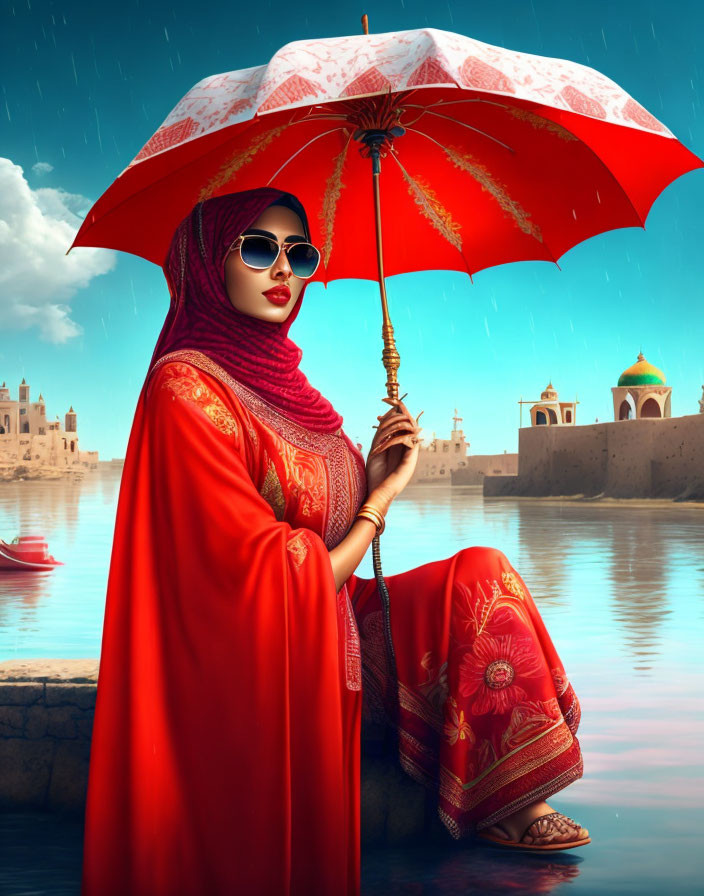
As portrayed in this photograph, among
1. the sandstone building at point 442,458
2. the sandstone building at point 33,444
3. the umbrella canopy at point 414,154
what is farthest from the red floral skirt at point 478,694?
the sandstone building at point 33,444

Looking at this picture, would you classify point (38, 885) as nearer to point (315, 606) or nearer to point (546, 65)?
point (315, 606)

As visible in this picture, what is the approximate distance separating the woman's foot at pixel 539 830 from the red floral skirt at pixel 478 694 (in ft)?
0.21

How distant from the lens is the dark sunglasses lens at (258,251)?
2.13 m

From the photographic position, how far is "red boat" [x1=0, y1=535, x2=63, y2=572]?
9953 mm

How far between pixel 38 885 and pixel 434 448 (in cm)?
4906

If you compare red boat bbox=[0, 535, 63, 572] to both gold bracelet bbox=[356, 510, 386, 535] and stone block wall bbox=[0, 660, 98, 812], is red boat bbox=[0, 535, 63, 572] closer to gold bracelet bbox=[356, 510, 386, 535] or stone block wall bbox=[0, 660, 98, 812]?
stone block wall bbox=[0, 660, 98, 812]

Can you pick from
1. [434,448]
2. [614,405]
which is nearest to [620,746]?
[614,405]

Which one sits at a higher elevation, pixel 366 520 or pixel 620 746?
pixel 366 520

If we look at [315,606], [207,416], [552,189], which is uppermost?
[552,189]

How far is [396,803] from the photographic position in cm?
236

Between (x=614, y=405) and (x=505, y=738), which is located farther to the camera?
(x=614, y=405)

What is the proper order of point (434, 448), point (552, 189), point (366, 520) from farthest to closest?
point (434, 448) → point (552, 189) → point (366, 520)

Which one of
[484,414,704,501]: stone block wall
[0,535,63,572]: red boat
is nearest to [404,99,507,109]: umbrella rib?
[0,535,63,572]: red boat

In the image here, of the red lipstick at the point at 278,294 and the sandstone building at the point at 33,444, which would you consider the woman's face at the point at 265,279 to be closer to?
the red lipstick at the point at 278,294
